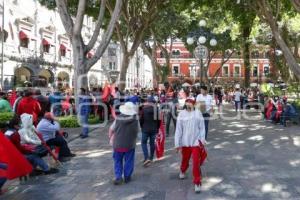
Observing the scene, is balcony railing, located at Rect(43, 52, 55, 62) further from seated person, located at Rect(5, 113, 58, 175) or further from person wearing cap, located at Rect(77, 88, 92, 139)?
seated person, located at Rect(5, 113, 58, 175)

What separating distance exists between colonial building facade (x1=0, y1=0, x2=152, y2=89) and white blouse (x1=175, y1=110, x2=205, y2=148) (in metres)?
21.3

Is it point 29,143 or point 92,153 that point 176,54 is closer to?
point 92,153

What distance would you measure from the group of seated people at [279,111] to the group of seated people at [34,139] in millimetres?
10564

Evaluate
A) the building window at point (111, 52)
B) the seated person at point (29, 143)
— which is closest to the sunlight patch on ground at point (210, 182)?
the seated person at point (29, 143)

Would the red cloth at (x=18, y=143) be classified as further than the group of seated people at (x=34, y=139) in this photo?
No

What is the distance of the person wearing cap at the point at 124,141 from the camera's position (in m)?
8.25

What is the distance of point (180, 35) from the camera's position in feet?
127

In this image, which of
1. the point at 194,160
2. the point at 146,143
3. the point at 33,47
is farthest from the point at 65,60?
the point at 194,160

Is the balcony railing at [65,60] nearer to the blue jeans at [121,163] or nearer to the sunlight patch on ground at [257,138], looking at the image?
→ the sunlight patch on ground at [257,138]

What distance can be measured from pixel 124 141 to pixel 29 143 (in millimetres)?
1798

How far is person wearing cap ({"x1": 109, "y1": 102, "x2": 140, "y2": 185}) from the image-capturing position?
8250 mm

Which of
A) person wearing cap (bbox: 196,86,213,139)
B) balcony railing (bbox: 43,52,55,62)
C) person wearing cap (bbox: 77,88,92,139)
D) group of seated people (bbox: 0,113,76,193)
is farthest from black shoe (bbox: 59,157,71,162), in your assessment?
balcony railing (bbox: 43,52,55,62)

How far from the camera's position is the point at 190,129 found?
26.5 ft

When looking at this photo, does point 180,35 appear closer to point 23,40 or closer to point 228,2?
point 23,40
